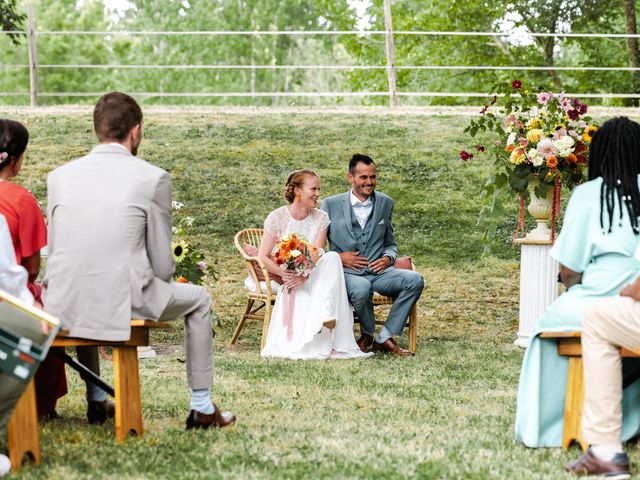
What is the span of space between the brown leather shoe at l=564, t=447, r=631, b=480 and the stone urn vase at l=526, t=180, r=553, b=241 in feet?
14.1

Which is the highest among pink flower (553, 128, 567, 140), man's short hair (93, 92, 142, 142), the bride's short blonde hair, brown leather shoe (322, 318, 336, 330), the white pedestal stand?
man's short hair (93, 92, 142, 142)

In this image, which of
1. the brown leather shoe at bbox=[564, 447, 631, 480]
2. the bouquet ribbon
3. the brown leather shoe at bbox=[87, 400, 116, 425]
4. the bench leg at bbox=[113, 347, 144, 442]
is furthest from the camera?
the bouquet ribbon

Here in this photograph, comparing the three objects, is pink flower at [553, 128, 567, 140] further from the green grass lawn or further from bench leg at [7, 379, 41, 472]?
bench leg at [7, 379, 41, 472]

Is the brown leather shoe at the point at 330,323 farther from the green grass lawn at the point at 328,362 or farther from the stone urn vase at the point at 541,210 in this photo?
the stone urn vase at the point at 541,210

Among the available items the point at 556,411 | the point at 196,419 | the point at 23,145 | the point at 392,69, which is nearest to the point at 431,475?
the point at 556,411

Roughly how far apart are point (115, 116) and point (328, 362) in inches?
139

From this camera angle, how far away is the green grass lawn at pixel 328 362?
4.50 metres

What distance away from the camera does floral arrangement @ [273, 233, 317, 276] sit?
26.5ft

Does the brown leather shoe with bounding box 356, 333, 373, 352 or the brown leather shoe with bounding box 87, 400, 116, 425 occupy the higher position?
the brown leather shoe with bounding box 87, 400, 116, 425

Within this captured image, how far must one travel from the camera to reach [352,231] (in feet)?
28.1

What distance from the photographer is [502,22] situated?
2494 cm

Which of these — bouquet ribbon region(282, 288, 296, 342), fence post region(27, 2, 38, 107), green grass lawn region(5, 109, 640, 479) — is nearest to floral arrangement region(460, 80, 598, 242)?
green grass lawn region(5, 109, 640, 479)

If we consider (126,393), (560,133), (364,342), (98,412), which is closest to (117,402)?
(126,393)

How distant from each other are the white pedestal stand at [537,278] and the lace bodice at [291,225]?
5.29 ft
